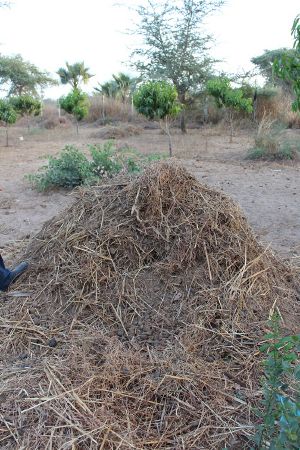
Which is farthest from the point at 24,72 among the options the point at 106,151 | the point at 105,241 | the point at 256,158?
the point at 105,241

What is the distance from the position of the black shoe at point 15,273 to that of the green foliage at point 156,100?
32.1 ft

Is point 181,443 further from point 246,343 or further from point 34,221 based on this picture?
point 34,221

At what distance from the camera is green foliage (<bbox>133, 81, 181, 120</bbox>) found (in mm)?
12203

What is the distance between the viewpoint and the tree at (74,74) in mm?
34656

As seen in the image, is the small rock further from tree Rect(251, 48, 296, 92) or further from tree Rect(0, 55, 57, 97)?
tree Rect(0, 55, 57, 97)

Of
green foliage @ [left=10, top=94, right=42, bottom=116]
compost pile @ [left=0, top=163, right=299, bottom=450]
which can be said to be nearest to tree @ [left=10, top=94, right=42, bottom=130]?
green foliage @ [left=10, top=94, right=42, bottom=116]

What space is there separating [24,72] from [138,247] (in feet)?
96.0

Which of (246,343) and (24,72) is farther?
(24,72)

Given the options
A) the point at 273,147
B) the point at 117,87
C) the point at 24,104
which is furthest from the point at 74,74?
the point at 273,147

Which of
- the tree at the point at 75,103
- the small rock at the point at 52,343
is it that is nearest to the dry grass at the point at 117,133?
the tree at the point at 75,103

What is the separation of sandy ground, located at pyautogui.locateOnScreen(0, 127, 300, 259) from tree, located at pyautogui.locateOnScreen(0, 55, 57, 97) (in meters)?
15.8

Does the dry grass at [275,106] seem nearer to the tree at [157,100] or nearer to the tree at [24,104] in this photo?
the tree at [157,100]

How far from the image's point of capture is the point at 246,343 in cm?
247

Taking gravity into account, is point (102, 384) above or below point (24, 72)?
below
